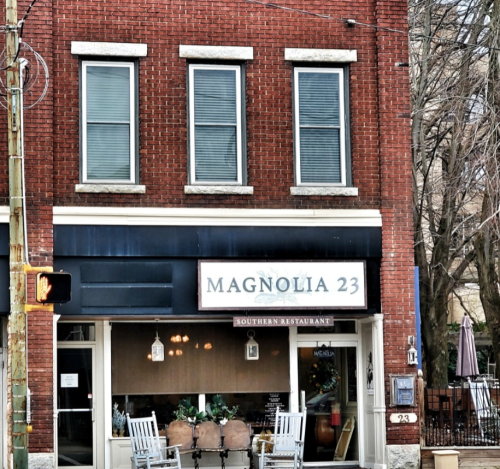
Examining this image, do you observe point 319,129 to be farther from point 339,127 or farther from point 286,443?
point 286,443

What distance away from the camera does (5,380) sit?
1612 cm

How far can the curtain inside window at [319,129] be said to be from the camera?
16.7 metres

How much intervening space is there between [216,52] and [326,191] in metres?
2.83

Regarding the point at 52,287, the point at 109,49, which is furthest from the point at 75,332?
the point at 52,287

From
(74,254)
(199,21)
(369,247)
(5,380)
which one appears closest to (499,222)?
(369,247)

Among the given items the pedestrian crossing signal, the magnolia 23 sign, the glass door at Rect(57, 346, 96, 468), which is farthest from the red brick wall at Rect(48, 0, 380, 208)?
the pedestrian crossing signal

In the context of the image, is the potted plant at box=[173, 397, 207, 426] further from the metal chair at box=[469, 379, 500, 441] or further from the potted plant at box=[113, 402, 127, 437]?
the metal chair at box=[469, 379, 500, 441]

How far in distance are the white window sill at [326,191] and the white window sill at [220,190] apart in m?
0.74

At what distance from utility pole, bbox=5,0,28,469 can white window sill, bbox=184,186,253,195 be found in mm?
4552

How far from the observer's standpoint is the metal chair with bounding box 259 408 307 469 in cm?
1576

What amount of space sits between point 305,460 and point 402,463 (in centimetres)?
173

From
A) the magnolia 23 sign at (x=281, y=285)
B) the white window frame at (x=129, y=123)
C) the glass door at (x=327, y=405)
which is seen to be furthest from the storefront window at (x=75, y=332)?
the glass door at (x=327, y=405)

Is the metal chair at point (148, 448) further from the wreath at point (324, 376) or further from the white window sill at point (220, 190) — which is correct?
the white window sill at point (220, 190)

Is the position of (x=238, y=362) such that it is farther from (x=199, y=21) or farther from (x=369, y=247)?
(x=199, y=21)
